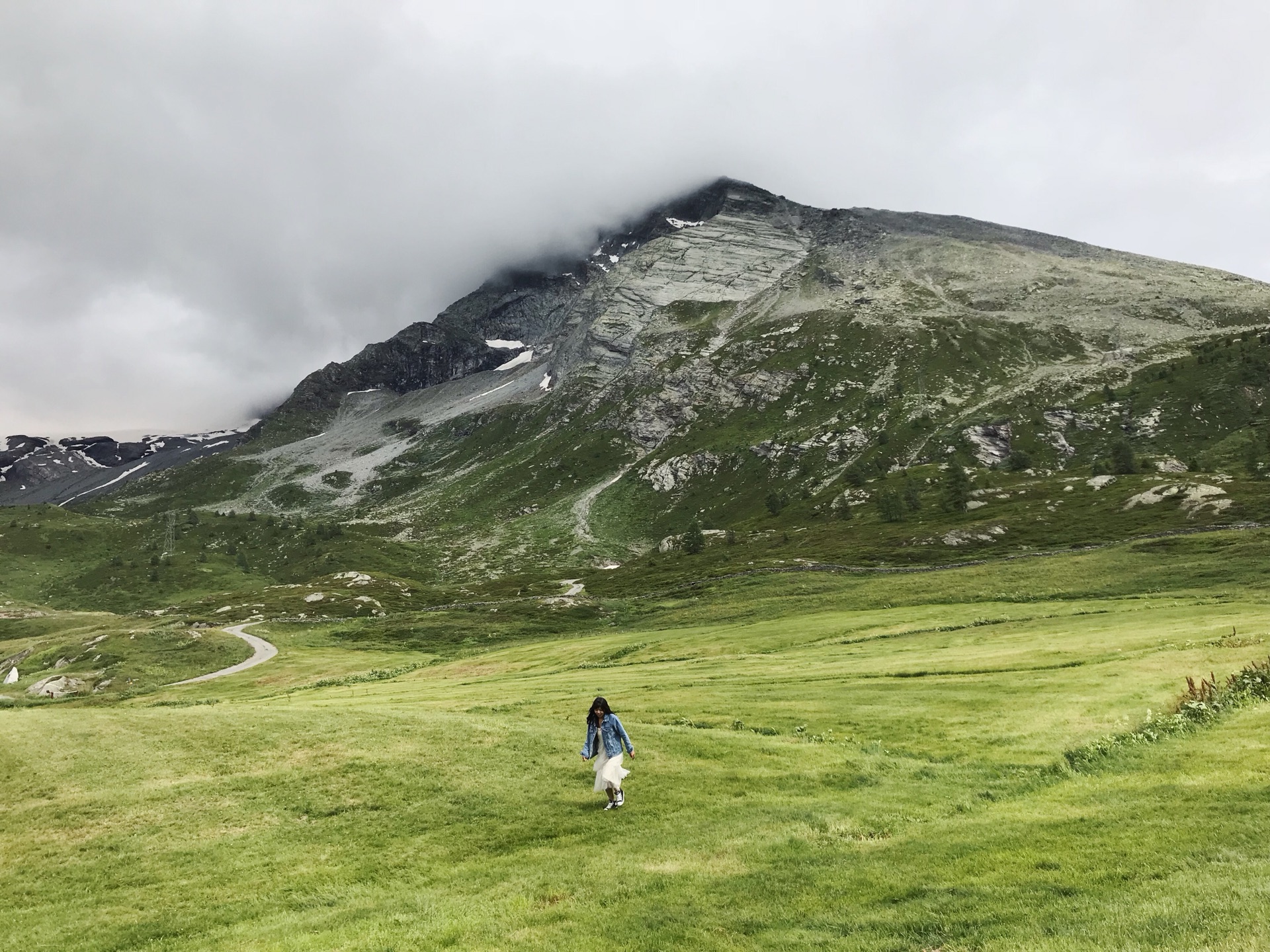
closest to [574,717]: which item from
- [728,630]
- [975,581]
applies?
[728,630]

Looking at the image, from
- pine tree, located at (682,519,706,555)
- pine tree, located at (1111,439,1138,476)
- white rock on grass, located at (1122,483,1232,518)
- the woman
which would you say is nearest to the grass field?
the woman

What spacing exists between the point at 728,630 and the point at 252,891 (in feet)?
221

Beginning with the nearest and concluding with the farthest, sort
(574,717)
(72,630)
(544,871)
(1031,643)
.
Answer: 1. (544,871)
2. (574,717)
3. (1031,643)
4. (72,630)

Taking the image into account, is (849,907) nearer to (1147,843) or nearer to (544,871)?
(1147,843)

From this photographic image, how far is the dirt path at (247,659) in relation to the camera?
302ft

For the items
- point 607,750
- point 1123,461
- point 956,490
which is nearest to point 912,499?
point 956,490

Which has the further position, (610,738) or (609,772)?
(610,738)

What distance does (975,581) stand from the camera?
298 feet

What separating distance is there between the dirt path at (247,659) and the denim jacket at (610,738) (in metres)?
86.1

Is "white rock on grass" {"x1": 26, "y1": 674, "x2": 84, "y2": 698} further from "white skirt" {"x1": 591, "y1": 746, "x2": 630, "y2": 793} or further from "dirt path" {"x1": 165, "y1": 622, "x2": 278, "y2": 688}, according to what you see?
"white skirt" {"x1": 591, "y1": 746, "x2": 630, "y2": 793}

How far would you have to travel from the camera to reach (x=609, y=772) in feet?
75.4

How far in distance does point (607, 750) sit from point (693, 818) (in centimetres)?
375

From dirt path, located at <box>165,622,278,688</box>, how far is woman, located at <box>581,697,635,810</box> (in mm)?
86186

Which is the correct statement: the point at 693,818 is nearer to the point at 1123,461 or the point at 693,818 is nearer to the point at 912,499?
the point at 912,499
